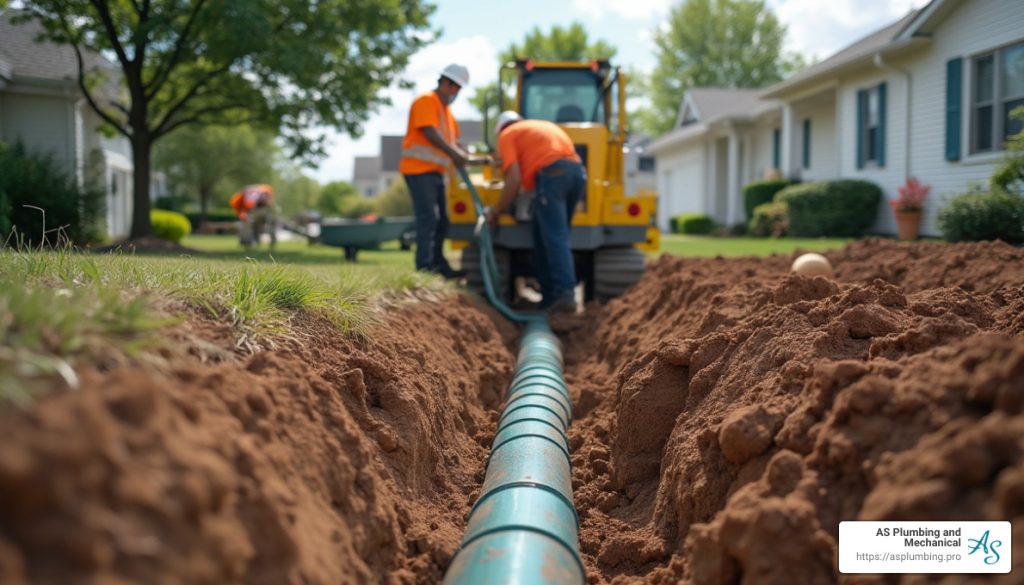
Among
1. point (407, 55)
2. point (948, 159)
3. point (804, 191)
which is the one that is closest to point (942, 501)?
point (948, 159)

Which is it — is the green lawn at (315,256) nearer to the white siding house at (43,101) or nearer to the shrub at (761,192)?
the white siding house at (43,101)

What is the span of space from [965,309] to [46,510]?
391cm

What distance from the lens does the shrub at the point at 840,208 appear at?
685 inches

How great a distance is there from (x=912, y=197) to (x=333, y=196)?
199 ft

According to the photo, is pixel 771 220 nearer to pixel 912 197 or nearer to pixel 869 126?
pixel 869 126

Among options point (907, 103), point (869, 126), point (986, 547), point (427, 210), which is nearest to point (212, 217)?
point (869, 126)

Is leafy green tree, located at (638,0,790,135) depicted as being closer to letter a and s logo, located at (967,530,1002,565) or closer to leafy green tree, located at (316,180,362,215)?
leafy green tree, located at (316,180,362,215)

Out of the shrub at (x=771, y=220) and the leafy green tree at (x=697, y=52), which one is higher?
the leafy green tree at (x=697, y=52)

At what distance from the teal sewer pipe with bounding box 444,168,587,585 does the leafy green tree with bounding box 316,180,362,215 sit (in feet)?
216

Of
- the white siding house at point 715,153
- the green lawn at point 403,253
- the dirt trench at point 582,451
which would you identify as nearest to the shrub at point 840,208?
the green lawn at point 403,253

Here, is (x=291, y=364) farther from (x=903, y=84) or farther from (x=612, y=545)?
(x=903, y=84)

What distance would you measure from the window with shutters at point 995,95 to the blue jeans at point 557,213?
8.30 metres

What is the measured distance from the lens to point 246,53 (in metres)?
14.7

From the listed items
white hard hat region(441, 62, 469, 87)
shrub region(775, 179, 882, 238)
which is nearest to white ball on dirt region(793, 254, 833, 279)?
white hard hat region(441, 62, 469, 87)
